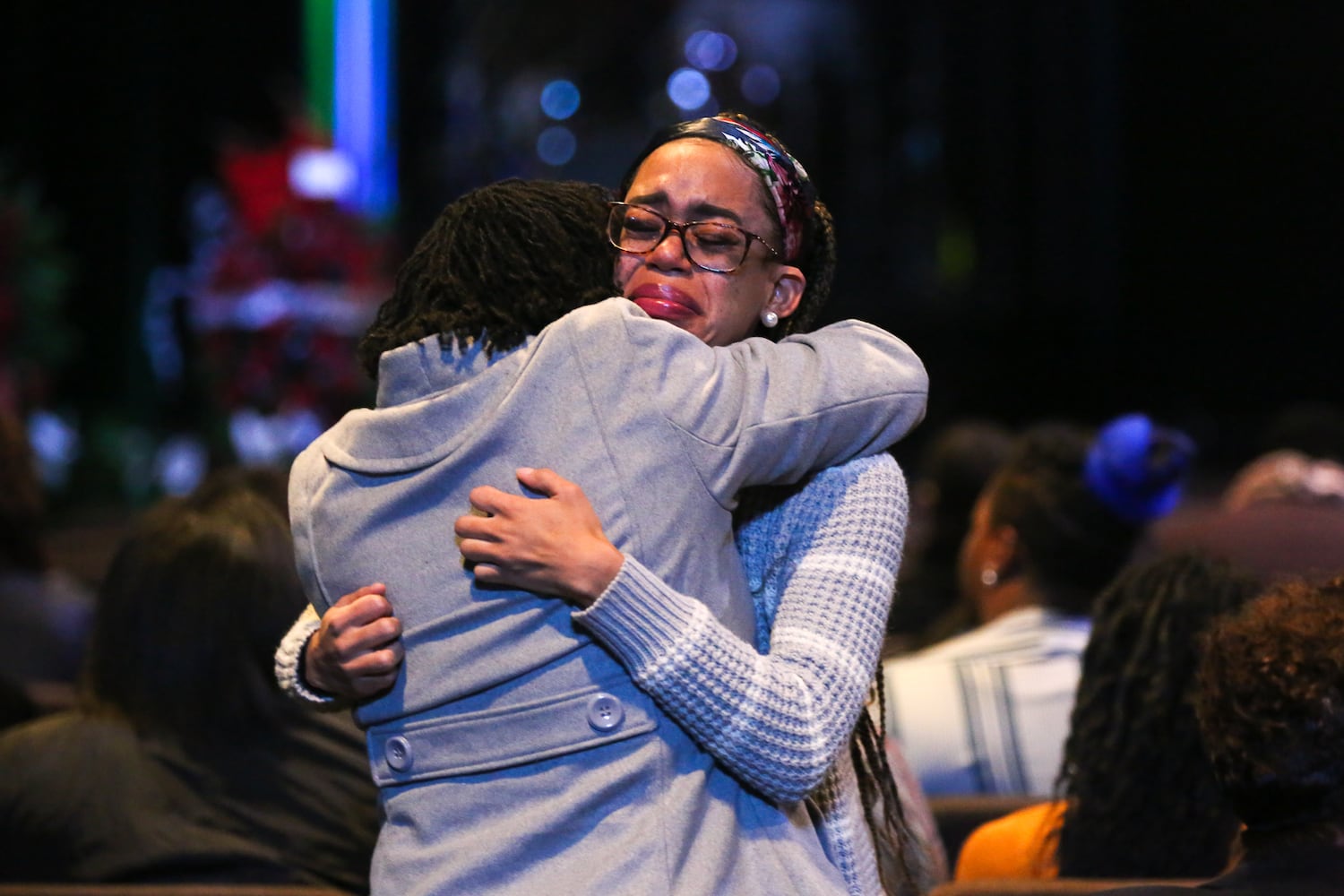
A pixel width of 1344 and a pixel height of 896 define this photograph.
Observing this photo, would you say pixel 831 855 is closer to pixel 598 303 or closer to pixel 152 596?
pixel 598 303

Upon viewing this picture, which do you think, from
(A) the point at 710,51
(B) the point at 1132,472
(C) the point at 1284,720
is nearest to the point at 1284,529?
(B) the point at 1132,472

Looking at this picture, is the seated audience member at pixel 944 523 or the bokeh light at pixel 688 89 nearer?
the seated audience member at pixel 944 523

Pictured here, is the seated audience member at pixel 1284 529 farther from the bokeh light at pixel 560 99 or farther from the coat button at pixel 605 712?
the bokeh light at pixel 560 99

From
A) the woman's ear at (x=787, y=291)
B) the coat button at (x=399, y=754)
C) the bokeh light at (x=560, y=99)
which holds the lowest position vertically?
the coat button at (x=399, y=754)

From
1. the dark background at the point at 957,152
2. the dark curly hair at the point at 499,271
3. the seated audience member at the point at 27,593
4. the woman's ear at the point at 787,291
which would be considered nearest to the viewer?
the dark curly hair at the point at 499,271

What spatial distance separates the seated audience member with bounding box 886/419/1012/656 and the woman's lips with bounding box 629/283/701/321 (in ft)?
6.82

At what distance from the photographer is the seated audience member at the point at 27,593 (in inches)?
128

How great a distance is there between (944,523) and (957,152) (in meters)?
8.36

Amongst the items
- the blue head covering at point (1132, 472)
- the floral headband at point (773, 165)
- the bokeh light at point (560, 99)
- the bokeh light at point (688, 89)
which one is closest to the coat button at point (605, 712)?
the floral headband at point (773, 165)

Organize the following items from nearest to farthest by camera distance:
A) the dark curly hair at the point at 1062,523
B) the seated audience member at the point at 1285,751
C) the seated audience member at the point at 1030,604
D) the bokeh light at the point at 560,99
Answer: the seated audience member at the point at 1285,751, the seated audience member at the point at 1030,604, the dark curly hair at the point at 1062,523, the bokeh light at the point at 560,99

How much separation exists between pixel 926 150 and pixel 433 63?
4013 millimetres

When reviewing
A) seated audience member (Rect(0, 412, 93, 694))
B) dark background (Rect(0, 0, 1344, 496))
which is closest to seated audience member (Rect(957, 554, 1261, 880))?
seated audience member (Rect(0, 412, 93, 694))

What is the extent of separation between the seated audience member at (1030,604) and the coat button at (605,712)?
1.20 meters

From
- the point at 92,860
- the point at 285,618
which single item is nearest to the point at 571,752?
the point at 285,618
